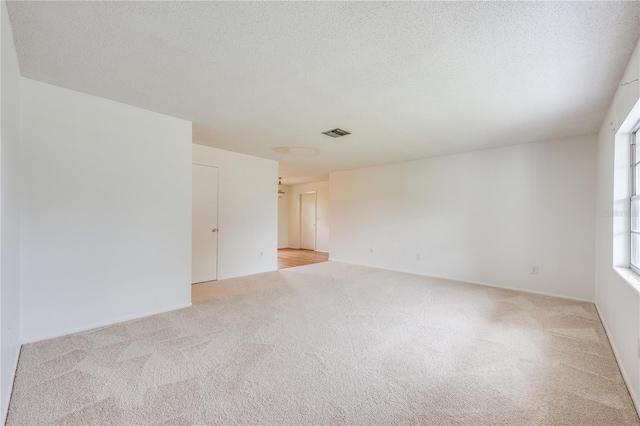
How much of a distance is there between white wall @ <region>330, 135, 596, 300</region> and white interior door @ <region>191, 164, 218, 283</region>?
3354mm

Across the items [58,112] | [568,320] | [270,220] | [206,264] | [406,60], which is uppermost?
[406,60]

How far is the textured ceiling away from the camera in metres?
1.67

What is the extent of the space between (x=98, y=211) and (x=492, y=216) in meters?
5.57

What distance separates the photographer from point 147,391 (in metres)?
1.87

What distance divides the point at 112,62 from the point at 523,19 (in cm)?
296

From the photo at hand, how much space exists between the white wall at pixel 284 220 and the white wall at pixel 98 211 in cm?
631

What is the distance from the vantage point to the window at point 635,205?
2406mm

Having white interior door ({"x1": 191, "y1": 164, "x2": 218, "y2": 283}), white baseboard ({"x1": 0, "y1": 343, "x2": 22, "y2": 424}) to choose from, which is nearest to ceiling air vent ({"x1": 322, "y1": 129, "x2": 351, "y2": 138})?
white interior door ({"x1": 191, "y1": 164, "x2": 218, "y2": 283})

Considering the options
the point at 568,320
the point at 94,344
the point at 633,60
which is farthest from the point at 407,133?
the point at 94,344

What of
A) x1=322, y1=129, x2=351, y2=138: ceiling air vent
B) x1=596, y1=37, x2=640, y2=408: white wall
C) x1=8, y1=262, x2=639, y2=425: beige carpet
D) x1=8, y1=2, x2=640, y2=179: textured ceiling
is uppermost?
x1=8, y1=2, x2=640, y2=179: textured ceiling

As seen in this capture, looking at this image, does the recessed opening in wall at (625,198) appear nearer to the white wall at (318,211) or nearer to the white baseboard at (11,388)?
the white baseboard at (11,388)

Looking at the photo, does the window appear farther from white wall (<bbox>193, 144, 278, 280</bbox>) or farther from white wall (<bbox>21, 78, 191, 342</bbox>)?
white wall (<bbox>193, 144, 278, 280</bbox>)

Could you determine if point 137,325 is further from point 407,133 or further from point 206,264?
point 407,133

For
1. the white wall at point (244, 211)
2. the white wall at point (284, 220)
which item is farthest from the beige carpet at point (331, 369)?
the white wall at point (284, 220)
